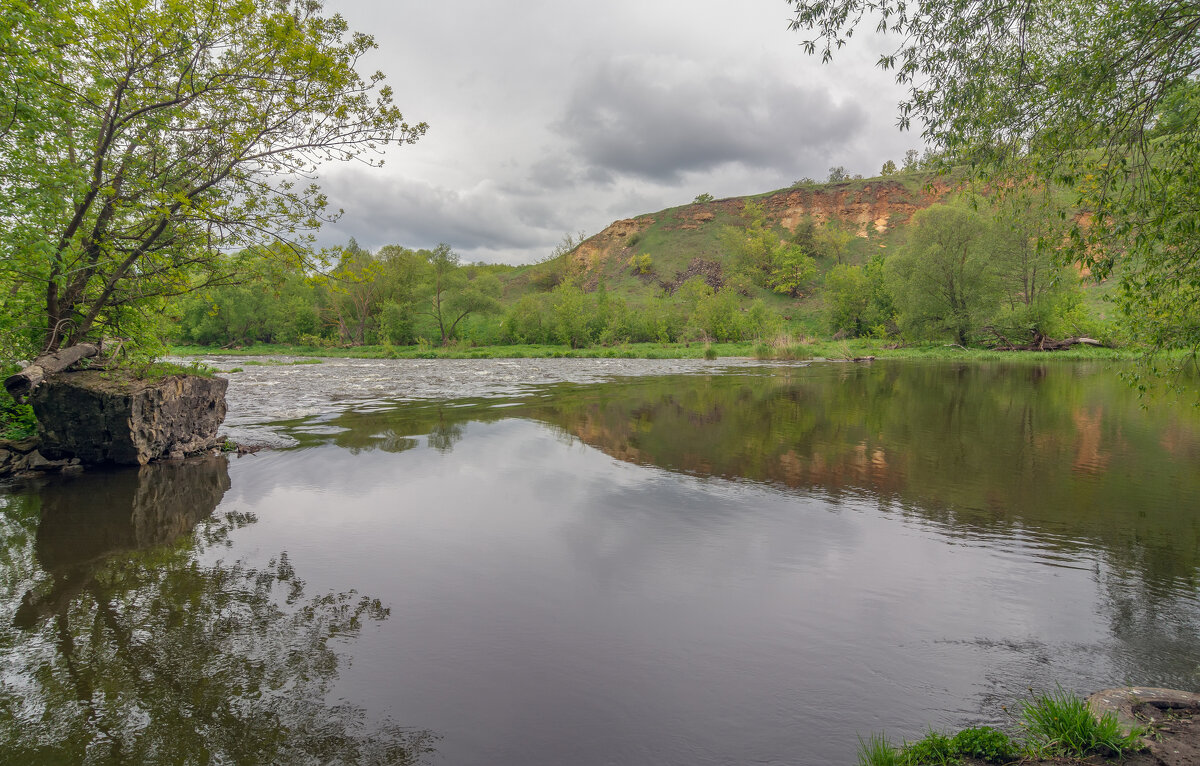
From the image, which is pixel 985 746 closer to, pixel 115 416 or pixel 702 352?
pixel 115 416

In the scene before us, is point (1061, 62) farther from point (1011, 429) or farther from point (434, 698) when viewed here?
point (1011, 429)

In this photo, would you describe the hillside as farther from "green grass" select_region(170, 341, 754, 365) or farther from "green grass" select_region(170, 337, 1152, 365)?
"green grass" select_region(170, 337, 1152, 365)

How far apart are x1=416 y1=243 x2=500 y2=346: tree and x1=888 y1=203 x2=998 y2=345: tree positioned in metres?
47.2

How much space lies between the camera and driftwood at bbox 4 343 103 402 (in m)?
9.47

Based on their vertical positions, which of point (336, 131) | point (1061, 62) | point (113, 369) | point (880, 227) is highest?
point (880, 227)

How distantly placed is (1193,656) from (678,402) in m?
18.0

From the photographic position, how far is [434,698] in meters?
4.21

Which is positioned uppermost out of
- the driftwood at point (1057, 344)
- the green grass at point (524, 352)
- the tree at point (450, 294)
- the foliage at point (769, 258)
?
the foliage at point (769, 258)

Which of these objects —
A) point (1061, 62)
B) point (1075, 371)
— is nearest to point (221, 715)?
point (1061, 62)

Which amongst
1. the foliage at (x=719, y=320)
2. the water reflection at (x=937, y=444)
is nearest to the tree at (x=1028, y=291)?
the water reflection at (x=937, y=444)

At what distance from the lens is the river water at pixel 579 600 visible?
3.89 metres

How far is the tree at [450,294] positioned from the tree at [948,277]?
47184 mm

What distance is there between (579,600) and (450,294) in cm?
6887

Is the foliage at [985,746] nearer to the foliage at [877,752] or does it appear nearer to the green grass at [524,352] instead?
the foliage at [877,752]
